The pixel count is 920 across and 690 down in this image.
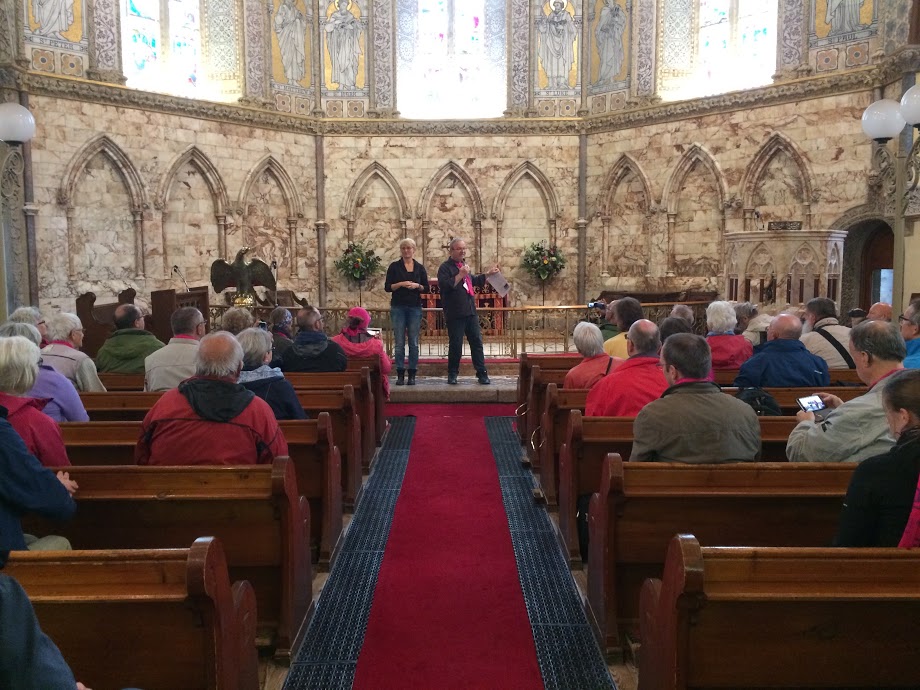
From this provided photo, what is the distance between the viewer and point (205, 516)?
302cm

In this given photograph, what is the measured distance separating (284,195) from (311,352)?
10025 mm

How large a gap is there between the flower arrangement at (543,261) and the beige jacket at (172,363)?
1159 centimetres

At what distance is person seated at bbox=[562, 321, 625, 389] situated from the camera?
5.46 m

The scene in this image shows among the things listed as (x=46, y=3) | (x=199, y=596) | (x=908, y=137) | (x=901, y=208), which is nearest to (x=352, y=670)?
(x=199, y=596)

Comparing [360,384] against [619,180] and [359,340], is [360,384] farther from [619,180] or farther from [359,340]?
[619,180]

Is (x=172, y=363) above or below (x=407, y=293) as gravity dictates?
below

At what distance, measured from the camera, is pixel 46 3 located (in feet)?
40.6

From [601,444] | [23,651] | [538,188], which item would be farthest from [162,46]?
[23,651]

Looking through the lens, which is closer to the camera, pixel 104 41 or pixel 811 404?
pixel 811 404

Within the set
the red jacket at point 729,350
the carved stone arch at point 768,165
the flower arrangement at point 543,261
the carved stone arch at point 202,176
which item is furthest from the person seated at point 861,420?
the carved stone arch at point 202,176

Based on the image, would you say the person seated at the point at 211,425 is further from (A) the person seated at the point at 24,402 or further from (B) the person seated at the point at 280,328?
(B) the person seated at the point at 280,328

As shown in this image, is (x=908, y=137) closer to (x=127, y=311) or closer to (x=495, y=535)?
(x=495, y=535)

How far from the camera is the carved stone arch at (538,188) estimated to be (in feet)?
54.3

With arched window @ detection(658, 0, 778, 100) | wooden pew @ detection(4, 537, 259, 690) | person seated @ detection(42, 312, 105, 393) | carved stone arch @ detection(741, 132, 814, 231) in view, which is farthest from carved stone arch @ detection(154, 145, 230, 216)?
wooden pew @ detection(4, 537, 259, 690)
